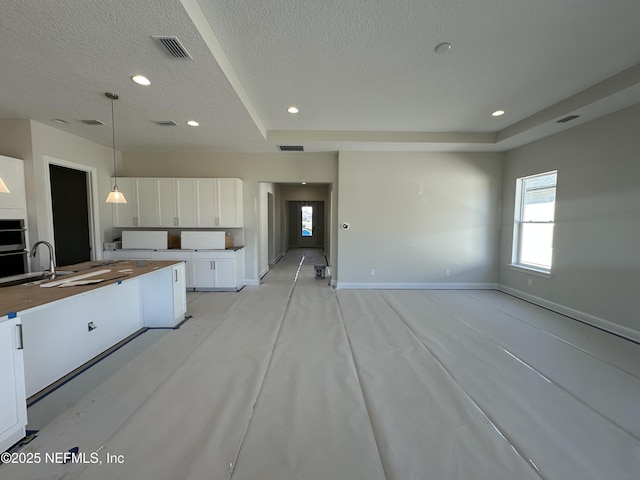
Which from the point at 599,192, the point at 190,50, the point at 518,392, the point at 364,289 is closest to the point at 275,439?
the point at 518,392

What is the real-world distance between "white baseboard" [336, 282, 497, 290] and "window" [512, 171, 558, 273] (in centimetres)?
76

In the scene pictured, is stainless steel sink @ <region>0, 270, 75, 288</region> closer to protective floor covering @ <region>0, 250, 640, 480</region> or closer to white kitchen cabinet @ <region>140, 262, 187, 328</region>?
white kitchen cabinet @ <region>140, 262, 187, 328</region>

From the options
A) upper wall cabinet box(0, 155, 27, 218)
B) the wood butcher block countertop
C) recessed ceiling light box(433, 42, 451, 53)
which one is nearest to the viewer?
the wood butcher block countertop

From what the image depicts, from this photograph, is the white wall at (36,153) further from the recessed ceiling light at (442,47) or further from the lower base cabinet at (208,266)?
the recessed ceiling light at (442,47)

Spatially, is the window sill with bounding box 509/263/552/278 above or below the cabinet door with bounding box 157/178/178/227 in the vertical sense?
below

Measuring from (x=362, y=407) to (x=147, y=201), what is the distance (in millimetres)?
5382

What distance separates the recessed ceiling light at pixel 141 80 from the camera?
2562 millimetres

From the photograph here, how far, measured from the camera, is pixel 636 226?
10.3 feet

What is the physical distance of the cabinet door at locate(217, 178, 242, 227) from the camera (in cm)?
528

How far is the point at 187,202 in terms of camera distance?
529 centimetres

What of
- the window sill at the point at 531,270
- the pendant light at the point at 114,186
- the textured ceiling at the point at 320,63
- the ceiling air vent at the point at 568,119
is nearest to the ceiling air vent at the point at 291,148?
the textured ceiling at the point at 320,63

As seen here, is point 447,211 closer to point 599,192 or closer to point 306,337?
point 599,192

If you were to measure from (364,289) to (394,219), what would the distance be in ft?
5.06

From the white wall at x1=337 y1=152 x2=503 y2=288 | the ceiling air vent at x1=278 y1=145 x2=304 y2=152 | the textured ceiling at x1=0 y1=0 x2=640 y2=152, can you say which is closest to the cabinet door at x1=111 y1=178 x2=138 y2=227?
the textured ceiling at x1=0 y1=0 x2=640 y2=152
